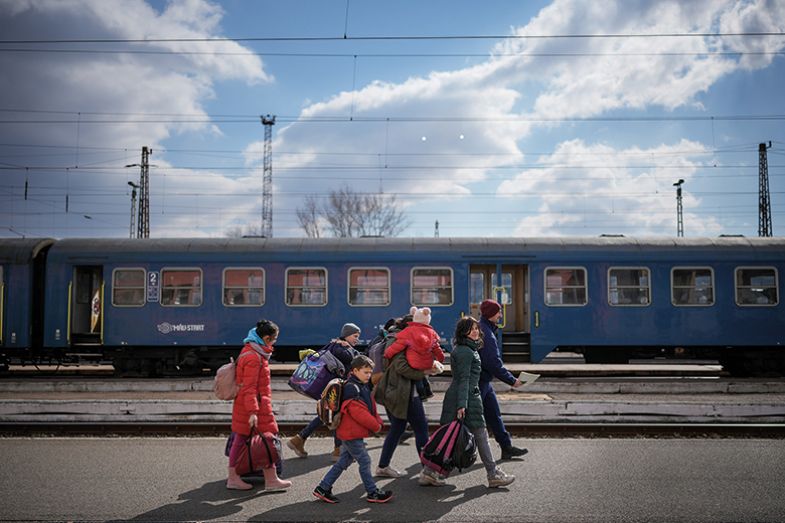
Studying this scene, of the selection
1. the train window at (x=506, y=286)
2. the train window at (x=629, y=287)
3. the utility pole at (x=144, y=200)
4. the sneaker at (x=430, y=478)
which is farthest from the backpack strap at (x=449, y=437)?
the utility pole at (x=144, y=200)

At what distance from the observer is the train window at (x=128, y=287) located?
13.9 meters

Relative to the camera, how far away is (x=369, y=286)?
13.8 metres

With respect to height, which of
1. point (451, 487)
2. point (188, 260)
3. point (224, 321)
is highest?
point (188, 260)

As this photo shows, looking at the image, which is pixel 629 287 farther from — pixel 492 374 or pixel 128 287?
pixel 128 287

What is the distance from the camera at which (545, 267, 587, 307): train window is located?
13.8 meters

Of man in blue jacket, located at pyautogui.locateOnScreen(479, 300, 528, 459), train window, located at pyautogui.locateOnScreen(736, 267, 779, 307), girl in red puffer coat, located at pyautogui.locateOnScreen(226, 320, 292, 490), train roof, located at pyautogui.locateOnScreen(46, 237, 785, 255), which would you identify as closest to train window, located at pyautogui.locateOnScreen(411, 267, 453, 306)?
train roof, located at pyautogui.locateOnScreen(46, 237, 785, 255)

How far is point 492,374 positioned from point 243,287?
8.61 m

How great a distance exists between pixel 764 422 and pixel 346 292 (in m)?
8.28

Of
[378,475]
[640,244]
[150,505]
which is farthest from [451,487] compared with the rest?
[640,244]

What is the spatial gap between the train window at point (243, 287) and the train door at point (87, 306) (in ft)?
9.49

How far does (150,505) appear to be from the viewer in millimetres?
5309

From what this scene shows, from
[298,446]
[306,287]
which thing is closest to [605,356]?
[306,287]

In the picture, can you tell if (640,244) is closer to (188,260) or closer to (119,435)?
(188,260)

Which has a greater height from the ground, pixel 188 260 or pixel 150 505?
pixel 188 260
